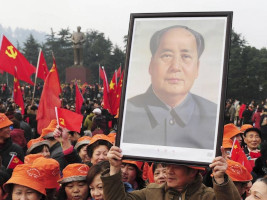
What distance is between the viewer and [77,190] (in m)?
3.86

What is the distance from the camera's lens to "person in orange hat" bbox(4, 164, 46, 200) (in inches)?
135

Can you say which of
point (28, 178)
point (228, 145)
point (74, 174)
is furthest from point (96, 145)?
point (228, 145)

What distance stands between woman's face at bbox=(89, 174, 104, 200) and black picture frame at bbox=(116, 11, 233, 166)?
1283 millimetres

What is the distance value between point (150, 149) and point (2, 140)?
345cm

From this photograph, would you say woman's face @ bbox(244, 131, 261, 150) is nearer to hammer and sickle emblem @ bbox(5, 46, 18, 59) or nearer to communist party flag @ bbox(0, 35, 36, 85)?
communist party flag @ bbox(0, 35, 36, 85)

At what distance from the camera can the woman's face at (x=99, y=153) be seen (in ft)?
14.8

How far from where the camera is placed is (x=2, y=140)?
5363mm

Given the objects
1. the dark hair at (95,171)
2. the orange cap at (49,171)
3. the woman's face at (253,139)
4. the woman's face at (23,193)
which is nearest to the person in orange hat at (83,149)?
the orange cap at (49,171)

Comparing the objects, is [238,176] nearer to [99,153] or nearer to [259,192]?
[259,192]

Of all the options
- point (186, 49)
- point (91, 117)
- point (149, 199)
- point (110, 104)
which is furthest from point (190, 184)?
point (91, 117)

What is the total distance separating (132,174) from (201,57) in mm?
2103

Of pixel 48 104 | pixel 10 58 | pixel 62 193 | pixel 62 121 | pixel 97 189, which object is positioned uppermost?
pixel 10 58

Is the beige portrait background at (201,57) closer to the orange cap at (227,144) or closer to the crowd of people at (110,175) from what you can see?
the crowd of people at (110,175)

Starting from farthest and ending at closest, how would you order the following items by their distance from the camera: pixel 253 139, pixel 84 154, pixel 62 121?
pixel 253 139, pixel 62 121, pixel 84 154
